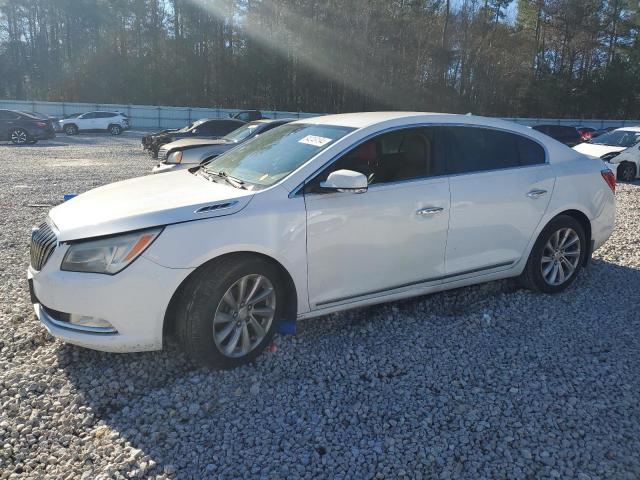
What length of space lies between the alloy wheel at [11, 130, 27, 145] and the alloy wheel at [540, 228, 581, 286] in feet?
77.7

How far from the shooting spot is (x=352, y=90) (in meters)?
47.4

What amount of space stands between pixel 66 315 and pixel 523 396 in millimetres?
2849

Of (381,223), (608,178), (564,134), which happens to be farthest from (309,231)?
(564,134)

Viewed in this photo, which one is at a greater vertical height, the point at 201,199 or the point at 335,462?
the point at 201,199

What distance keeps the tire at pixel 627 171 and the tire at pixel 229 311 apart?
13.1 meters

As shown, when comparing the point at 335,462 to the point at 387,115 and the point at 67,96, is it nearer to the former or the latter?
the point at 387,115

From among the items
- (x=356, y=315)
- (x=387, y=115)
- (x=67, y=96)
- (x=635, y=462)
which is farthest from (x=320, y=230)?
(x=67, y=96)

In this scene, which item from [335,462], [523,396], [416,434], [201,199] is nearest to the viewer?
[335,462]

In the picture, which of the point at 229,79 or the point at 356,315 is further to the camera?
the point at 229,79

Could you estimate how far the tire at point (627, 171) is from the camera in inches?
542

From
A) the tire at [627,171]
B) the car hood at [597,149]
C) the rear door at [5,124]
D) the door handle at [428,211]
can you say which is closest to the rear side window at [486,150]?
the door handle at [428,211]

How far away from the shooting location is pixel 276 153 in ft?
13.6

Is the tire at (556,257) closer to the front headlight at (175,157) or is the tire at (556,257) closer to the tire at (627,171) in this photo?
the front headlight at (175,157)

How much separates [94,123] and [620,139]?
27.6m
